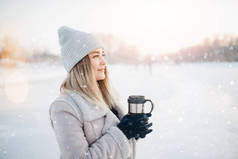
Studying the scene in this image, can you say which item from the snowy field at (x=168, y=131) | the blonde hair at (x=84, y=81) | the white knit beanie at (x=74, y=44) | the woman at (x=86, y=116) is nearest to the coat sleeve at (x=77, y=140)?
the woman at (x=86, y=116)

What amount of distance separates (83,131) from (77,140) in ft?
0.42

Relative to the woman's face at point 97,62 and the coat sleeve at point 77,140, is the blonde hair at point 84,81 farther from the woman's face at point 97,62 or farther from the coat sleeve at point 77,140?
the coat sleeve at point 77,140

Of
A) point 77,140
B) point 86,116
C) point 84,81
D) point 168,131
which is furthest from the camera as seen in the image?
point 168,131

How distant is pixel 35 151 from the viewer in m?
3.30

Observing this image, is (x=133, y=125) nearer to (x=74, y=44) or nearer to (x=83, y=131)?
(x=83, y=131)

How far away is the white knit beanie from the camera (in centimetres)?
150

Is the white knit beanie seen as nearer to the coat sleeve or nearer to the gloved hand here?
the coat sleeve

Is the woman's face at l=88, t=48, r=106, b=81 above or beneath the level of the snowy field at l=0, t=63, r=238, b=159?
above

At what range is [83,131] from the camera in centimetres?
129

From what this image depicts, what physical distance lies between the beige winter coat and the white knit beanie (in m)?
→ 0.29

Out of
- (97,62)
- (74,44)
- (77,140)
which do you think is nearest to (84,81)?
(97,62)

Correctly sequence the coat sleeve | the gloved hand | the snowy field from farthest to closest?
the snowy field
the gloved hand
the coat sleeve

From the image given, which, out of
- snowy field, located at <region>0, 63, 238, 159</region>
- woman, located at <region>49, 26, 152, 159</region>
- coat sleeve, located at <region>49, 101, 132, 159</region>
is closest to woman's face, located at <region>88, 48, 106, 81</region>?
woman, located at <region>49, 26, 152, 159</region>

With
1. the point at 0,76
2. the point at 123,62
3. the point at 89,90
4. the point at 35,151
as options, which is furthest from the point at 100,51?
the point at 123,62
